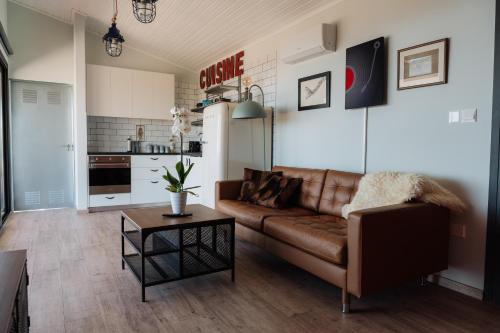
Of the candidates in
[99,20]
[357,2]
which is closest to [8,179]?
[99,20]

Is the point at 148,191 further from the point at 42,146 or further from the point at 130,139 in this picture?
the point at 42,146

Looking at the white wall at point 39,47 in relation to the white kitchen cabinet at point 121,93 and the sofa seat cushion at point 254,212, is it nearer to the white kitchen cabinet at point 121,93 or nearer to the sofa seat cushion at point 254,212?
the white kitchen cabinet at point 121,93

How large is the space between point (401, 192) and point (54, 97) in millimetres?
5386

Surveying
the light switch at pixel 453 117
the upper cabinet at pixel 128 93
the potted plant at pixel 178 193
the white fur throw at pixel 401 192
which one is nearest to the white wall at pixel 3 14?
the upper cabinet at pixel 128 93

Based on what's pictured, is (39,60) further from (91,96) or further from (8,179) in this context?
(8,179)

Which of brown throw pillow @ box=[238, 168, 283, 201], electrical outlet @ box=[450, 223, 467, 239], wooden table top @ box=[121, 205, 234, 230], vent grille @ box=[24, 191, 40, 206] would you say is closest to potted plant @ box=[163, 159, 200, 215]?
wooden table top @ box=[121, 205, 234, 230]

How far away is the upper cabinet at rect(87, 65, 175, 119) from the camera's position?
5527 millimetres

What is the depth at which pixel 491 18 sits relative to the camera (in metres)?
2.29

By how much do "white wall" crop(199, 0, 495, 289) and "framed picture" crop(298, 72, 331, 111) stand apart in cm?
8

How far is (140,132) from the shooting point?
6262 mm

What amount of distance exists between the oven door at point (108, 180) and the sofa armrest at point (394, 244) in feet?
14.4

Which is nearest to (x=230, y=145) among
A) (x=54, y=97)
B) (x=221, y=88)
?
(x=221, y=88)

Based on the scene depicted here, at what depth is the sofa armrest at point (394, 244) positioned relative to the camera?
205 centimetres

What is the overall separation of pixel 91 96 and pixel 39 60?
2.94 ft
